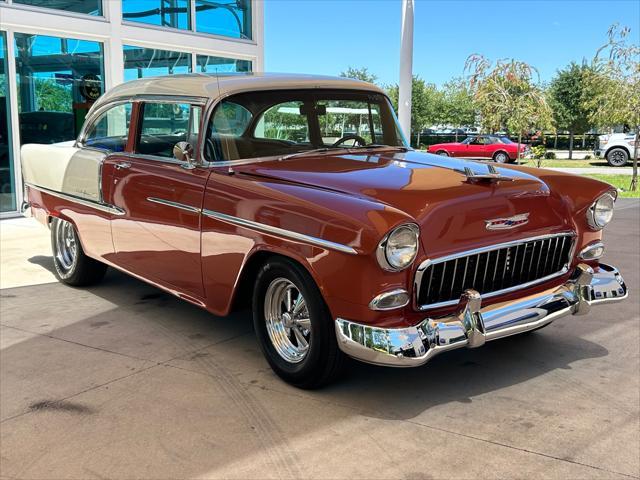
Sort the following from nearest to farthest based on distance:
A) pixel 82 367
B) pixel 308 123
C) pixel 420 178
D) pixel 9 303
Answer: pixel 420 178
pixel 82 367
pixel 308 123
pixel 9 303

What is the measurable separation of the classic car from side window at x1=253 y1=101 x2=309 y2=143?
70.5 feet

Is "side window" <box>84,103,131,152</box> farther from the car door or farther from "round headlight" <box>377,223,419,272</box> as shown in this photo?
"round headlight" <box>377,223,419,272</box>

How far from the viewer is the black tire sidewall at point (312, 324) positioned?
128 inches

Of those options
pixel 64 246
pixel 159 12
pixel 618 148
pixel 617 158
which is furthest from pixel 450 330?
pixel 617 158

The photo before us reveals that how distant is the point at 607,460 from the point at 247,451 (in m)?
1.56

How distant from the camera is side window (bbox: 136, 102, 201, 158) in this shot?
4180mm

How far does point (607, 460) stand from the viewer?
2818 mm

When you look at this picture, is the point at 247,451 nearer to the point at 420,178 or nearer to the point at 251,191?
the point at 251,191

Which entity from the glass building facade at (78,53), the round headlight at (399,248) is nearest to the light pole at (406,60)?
the glass building facade at (78,53)

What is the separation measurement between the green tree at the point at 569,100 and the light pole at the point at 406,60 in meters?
25.1

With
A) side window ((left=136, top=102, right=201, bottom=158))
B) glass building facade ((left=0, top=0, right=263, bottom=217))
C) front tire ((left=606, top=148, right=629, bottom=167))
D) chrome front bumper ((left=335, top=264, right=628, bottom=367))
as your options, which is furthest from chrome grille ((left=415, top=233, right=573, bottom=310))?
front tire ((left=606, top=148, right=629, bottom=167))

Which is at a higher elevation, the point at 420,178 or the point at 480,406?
the point at 420,178

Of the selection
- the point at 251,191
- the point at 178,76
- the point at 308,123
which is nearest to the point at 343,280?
the point at 251,191

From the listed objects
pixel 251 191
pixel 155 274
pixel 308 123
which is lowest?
pixel 155 274
